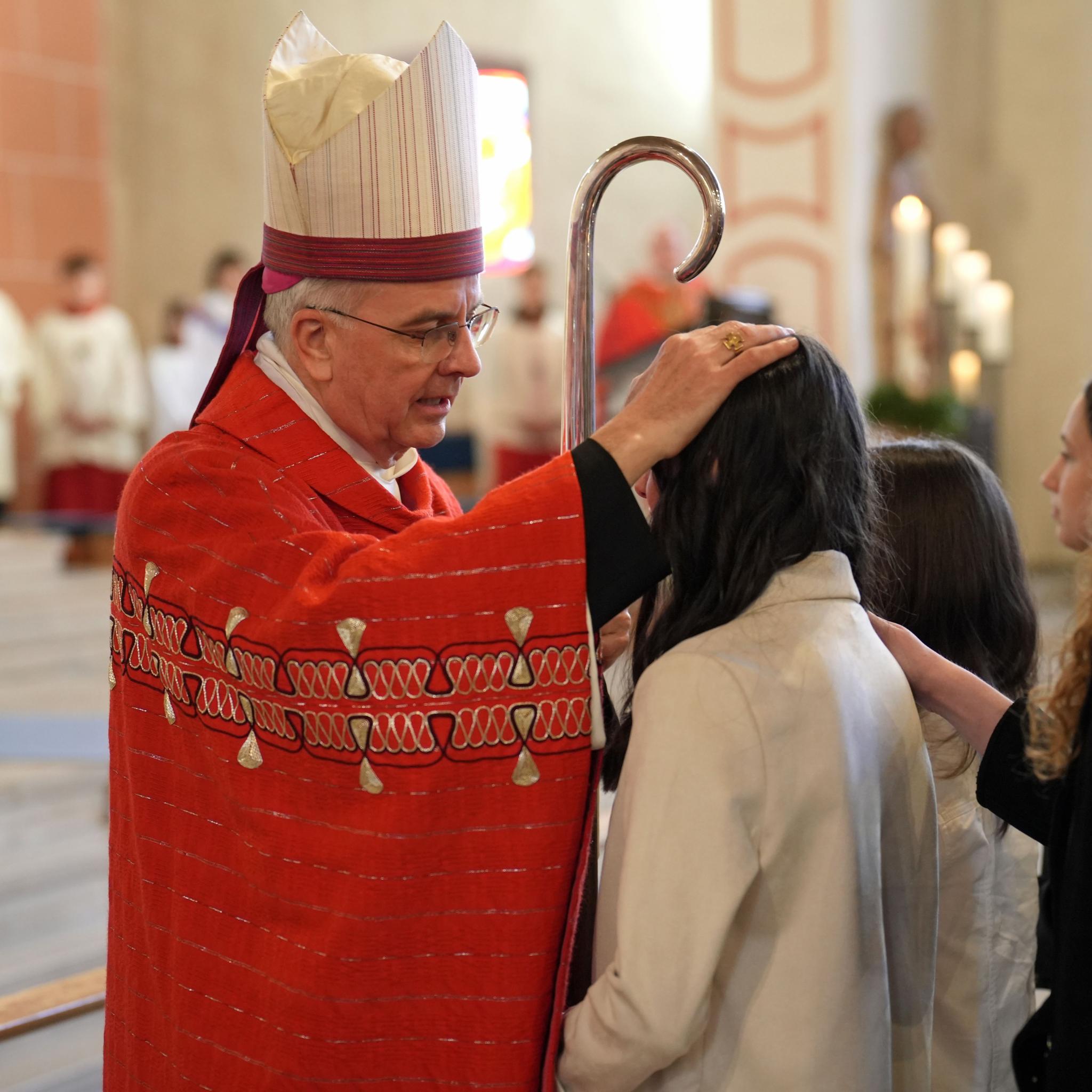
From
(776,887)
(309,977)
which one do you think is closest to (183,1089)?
(309,977)

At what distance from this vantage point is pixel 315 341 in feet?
5.78

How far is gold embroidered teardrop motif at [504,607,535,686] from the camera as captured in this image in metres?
1.45

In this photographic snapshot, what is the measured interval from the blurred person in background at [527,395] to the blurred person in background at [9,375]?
3.54m

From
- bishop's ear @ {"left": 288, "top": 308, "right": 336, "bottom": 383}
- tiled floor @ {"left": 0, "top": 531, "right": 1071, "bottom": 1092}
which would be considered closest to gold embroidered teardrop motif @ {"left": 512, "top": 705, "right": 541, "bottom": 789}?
bishop's ear @ {"left": 288, "top": 308, "right": 336, "bottom": 383}

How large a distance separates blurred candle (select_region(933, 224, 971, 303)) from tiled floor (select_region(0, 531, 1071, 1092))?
204 cm

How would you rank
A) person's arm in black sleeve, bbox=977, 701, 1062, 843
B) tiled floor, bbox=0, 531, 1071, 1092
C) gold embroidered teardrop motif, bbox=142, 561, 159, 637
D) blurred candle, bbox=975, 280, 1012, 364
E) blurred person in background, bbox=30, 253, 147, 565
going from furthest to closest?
blurred person in background, bbox=30, 253, 147, 565 → blurred candle, bbox=975, 280, 1012, 364 → tiled floor, bbox=0, 531, 1071, 1092 → gold embroidered teardrop motif, bbox=142, 561, 159, 637 → person's arm in black sleeve, bbox=977, 701, 1062, 843

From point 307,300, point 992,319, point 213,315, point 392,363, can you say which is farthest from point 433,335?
point 213,315

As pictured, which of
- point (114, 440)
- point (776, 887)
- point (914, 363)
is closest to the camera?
point (776, 887)

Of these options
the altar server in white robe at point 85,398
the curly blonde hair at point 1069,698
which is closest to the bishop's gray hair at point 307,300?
the curly blonde hair at point 1069,698

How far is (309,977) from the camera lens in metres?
1.51

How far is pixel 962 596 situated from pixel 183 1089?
1.14 meters

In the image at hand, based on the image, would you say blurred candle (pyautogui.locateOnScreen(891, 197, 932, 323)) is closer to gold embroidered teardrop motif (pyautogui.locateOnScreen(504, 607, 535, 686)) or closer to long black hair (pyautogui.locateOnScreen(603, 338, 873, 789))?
long black hair (pyautogui.locateOnScreen(603, 338, 873, 789))

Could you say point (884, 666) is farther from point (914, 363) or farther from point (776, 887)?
point (914, 363)

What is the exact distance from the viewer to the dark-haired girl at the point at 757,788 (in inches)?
53.0
